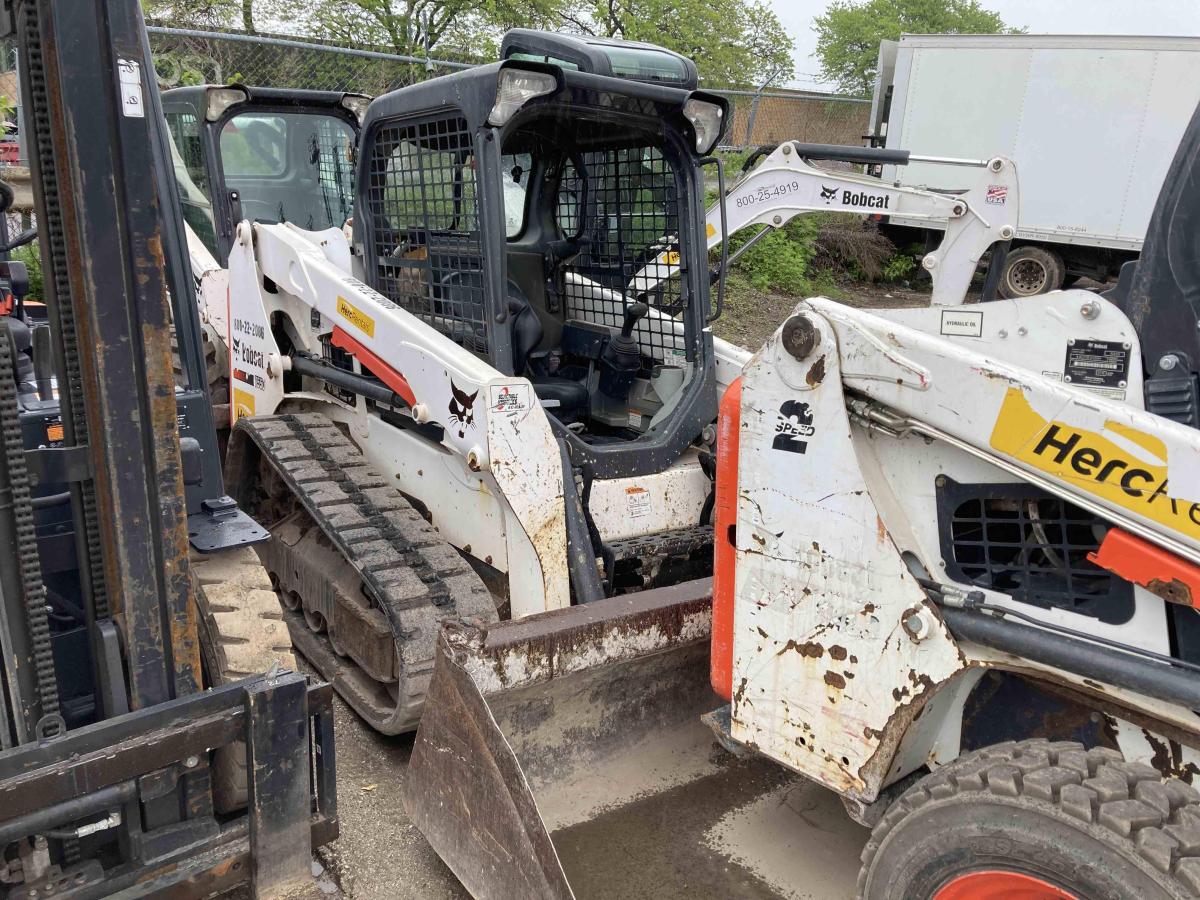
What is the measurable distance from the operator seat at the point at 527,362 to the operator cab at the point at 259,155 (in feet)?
7.71

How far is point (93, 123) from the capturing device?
184cm

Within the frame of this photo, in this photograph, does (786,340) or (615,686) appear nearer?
(786,340)

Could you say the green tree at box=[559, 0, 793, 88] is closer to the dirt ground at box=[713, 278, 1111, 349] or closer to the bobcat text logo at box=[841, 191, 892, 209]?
the dirt ground at box=[713, 278, 1111, 349]

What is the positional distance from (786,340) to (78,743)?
169 centimetres

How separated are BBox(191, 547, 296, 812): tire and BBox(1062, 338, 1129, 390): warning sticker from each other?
2.01m

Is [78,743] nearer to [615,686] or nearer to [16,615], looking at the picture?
[16,615]

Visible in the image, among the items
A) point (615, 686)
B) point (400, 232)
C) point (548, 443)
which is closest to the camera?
point (615, 686)

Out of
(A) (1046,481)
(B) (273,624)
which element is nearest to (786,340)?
(A) (1046,481)

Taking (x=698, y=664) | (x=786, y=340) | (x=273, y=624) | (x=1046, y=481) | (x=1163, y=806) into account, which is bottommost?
(x=698, y=664)

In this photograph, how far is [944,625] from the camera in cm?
208

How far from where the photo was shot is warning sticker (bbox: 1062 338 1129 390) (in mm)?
2109

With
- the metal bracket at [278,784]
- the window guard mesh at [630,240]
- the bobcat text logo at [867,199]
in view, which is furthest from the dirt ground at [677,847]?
the bobcat text logo at [867,199]

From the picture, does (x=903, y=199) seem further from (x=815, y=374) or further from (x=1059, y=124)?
(x=1059, y=124)

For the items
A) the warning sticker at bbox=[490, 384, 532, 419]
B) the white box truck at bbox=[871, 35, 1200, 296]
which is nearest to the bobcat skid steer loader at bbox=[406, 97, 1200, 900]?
the warning sticker at bbox=[490, 384, 532, 419]
